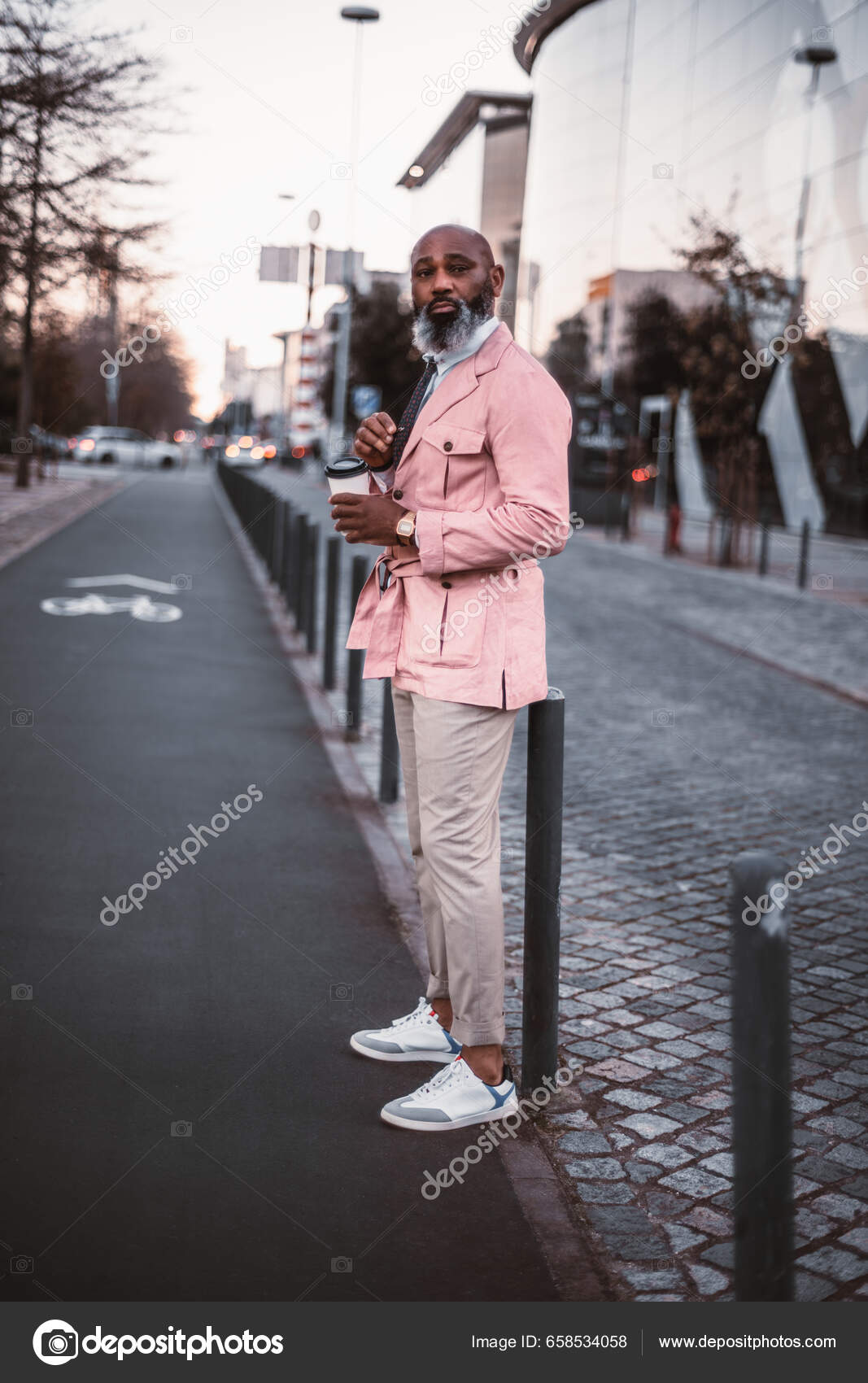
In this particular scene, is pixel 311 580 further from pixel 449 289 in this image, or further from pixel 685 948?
pixel 449 289

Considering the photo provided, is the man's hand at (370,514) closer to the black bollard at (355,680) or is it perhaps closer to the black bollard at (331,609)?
the black bollard at (355,680)

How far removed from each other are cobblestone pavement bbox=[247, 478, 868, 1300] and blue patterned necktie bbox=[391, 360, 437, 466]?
1556 millimetres

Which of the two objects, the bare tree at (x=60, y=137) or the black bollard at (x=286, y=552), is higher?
the bare tree at (x=60, y=137)

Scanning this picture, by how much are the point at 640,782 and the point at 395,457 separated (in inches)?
177

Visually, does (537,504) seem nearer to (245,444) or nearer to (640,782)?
(640,782)

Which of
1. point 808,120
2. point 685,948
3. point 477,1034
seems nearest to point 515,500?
point 477,1034

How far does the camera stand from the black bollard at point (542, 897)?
3.50 metres

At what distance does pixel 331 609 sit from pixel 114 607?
168 inches

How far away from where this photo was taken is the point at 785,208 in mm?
31281

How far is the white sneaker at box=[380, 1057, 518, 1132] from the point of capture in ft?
10.9

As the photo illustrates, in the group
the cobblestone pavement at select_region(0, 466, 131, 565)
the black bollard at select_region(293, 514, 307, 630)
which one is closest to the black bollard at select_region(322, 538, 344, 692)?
the black bollard at select_region(293, 514, 307, 630)

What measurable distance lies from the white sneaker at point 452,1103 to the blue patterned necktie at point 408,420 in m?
1.47

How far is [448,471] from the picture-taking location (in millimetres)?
3234

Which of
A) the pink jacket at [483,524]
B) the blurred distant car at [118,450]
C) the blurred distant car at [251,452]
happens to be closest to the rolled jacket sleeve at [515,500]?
the pink jacket at [483,524]
